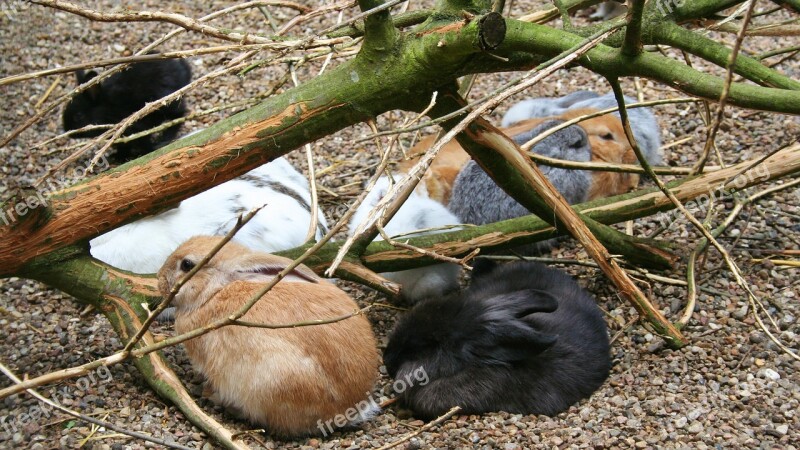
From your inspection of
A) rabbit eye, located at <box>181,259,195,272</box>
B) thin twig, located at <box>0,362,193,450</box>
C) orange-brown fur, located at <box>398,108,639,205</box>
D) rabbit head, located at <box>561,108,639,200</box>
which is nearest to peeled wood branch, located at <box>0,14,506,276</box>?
rabbit eye, located at <box>181,259,195,272</box>

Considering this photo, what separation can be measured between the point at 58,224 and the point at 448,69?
6.17 feet

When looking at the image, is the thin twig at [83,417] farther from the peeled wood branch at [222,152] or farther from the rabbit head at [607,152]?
Result: the rabbit head at [607,152]

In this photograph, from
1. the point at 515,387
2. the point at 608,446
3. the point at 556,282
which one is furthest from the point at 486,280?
the point at 608,446

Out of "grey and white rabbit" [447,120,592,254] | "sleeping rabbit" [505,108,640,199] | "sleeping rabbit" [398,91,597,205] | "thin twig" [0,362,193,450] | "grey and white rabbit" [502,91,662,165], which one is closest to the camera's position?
"thin twig" [0,362,193,450]

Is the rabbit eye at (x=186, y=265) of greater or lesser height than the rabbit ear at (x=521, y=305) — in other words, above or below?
below

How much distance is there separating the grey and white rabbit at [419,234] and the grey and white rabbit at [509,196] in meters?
0.23

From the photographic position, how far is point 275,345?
3730mm

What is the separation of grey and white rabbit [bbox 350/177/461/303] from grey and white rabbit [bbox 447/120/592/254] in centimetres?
23

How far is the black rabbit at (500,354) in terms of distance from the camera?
4121mm

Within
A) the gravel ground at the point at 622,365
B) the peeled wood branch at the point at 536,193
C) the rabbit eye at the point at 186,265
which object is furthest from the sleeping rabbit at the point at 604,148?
the rabbit eye at the point at 186,265

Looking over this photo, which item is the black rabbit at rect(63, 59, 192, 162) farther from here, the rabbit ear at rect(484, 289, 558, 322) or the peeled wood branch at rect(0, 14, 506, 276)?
the rabbit ear at rect(484, 289, 558, 322)

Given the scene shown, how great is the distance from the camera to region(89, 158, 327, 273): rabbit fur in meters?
4.83

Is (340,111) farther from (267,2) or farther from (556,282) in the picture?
(556,282)

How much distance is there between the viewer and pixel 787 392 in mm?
3986
